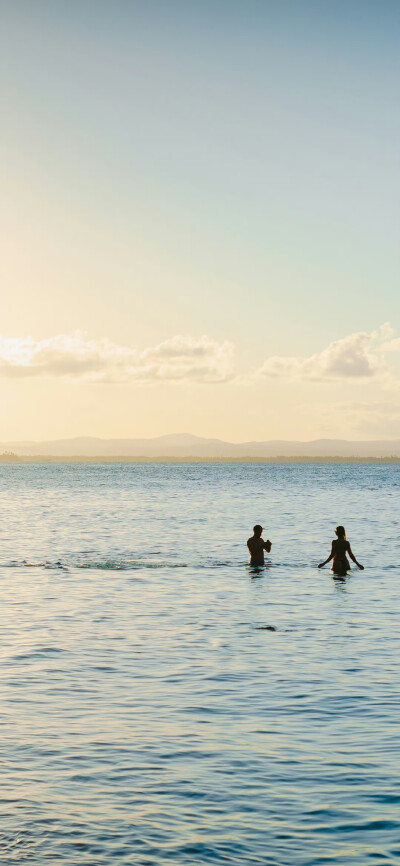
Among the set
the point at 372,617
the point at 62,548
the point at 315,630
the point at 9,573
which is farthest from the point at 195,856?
the point at 62,548

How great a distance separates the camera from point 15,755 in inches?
524

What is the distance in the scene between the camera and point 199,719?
49.8ft

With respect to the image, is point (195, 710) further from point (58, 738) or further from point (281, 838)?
point (281, 838)

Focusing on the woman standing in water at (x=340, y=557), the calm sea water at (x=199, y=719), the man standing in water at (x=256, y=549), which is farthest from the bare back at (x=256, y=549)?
the woman standing in water at (x=340, y=557)

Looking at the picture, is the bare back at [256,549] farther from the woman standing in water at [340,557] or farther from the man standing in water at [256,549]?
the woman standing in water at [340,557]

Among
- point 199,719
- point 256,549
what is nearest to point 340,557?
point 256,549

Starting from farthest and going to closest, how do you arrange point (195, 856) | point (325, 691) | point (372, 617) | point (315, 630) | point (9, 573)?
point (9, 573) < point (372, 617) < point (315, 630) < point (325, 691) < point (195, 856)

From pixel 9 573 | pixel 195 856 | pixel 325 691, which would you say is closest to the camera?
pixel 195 856

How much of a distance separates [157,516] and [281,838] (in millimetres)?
65020

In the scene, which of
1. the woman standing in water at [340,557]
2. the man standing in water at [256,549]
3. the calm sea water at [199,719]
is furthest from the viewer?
the man standing in water at [256,549]

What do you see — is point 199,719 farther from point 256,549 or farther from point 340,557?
point 256,549

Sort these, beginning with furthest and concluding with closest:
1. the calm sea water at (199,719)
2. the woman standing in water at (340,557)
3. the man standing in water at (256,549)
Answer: the man standing in water at (256,549)
the woman standing in water at (340,557)
the calm sea water at (199,719)

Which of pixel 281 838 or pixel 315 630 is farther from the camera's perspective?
pixel 315 630

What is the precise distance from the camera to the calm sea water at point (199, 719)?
10531mm
